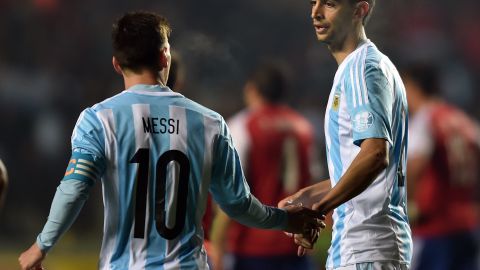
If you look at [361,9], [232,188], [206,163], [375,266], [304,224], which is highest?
[361,9]

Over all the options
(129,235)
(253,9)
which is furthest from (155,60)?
(253,9)

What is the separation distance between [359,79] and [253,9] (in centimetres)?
1245

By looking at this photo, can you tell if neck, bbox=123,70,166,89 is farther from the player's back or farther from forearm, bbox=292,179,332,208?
forearm, bbox=292,179,332,208

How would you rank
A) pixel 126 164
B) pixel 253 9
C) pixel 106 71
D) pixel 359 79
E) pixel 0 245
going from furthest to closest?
pixel 253 9 < pixel 106 71 < pixel 0 245 < pixel 359 79 < pixel 126 164

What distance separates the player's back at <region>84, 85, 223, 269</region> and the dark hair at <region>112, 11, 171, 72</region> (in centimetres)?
14

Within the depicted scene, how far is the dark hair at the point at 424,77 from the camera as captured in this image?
859 centimetres

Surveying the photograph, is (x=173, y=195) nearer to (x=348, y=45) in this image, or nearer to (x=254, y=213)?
(x=254, y=213)

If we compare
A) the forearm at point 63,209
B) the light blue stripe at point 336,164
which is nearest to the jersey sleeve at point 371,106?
the light blue stripe at point 336,164

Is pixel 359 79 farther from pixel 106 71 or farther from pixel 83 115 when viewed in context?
pixel 106 71

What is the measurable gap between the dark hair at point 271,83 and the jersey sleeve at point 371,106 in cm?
379

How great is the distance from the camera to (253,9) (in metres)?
16.7

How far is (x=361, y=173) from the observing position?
13.7 ft

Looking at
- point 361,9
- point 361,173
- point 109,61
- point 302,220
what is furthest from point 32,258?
point 109,61

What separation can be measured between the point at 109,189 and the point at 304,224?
0.92 metres
